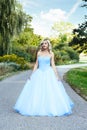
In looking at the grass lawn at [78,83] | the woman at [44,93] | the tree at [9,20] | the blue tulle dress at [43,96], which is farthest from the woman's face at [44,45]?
the tree at [9,20]

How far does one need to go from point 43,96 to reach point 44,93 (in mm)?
92

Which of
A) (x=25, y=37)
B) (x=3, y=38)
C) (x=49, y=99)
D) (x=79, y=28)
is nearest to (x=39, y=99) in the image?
(x=49, y=99)

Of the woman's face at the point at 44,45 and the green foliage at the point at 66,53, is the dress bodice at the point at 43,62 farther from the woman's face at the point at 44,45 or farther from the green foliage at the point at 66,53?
the green foliage at the point at 66,53

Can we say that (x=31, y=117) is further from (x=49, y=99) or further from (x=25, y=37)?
(x=25, y=37)

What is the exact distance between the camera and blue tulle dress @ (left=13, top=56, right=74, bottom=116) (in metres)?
9.59

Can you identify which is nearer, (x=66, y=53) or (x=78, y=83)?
(x=78, y=83)

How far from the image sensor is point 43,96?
385 inches

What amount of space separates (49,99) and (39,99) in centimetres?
25

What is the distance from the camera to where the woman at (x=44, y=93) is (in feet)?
31.5

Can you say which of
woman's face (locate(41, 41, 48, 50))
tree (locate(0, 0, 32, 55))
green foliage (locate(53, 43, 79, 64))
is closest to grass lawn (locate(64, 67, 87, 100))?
woman's face (locate(41, 41, 48, 50))

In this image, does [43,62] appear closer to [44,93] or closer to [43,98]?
[44,93]

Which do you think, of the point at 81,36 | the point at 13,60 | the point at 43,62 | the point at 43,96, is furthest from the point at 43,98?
the point at 13,60

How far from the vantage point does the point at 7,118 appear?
9.17 metres

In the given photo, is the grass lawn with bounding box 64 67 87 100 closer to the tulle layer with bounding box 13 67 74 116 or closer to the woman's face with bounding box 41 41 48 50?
the tulle layer with bounding box 13 67 74 116
